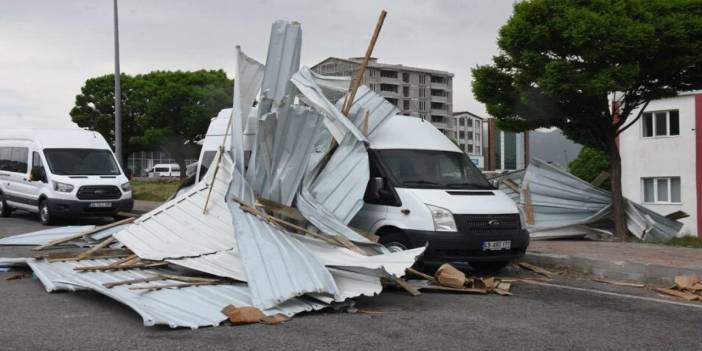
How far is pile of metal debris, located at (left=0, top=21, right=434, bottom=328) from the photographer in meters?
7.02

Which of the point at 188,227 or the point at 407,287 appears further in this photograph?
the point at 188,227

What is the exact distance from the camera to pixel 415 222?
29.3ft

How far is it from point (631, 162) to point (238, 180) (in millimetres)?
27450

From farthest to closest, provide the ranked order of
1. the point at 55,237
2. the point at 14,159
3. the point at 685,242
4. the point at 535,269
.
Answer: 1. the point at 14,159
2. the point at 685,242
3. the point at 55,237
4. the point at 535,269

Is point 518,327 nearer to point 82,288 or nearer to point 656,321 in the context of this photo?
point 656,321

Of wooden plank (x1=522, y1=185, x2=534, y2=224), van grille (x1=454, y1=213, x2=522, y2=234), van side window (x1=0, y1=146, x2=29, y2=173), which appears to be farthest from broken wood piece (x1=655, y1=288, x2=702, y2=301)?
van side window (x1=0, y1=146, x2=29, y2=173)

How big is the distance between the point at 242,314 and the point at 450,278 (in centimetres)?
279

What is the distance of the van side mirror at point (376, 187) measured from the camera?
373 inches

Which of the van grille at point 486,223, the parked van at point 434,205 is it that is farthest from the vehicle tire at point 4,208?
the van grille at point 486,223

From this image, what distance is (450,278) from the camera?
819cm

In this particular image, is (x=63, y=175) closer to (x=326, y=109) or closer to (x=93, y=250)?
(x=93, y=250)

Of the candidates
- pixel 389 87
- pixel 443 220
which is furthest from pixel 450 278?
pixel 389 87

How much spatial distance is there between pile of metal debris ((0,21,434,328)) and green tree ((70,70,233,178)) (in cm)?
4927

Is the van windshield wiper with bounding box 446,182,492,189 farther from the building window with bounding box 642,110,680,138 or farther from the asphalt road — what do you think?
the building window with bounding box 642,110,680,138
